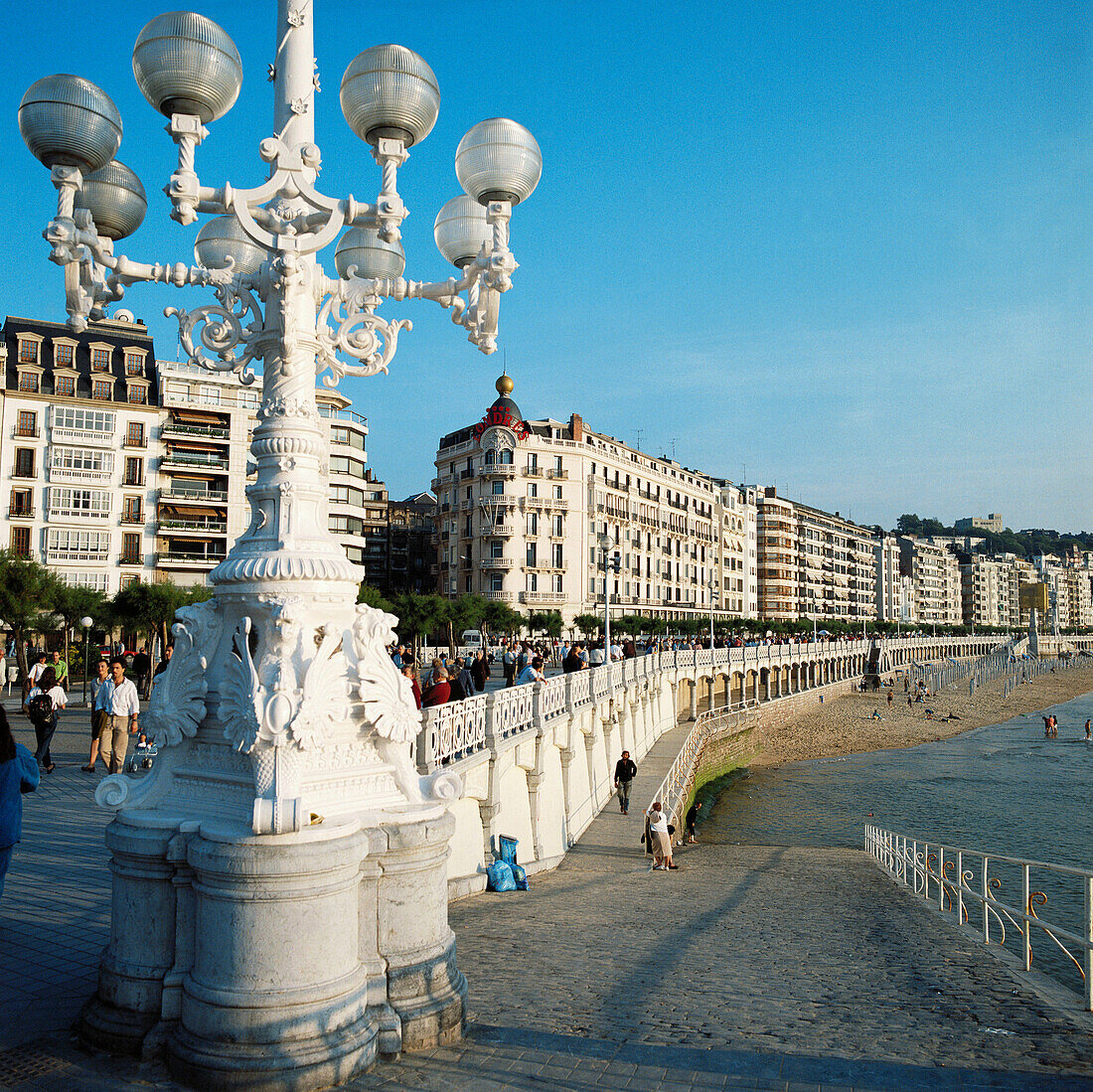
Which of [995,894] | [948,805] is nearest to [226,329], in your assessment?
[995,894]

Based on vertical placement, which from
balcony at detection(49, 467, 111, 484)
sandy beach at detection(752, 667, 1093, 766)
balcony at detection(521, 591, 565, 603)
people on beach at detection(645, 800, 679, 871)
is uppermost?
balcony at detection(49, 467, 111, 484)

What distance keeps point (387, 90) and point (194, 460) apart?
4843 cm

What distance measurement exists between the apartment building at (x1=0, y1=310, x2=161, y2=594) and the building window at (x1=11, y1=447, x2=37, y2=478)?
5cm

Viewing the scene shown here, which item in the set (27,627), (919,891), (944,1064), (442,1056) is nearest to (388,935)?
(442,1056)

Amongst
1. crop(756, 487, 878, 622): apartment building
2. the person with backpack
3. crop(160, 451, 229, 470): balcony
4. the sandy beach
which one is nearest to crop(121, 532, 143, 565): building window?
crop(160, 451, 229, 470): balcony

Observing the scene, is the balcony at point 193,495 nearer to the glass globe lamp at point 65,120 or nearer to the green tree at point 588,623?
the green tree at point 588,623

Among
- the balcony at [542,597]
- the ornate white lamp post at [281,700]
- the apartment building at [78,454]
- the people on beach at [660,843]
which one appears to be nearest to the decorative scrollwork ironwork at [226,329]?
the ornate white lamp post at [281,700]

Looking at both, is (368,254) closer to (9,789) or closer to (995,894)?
(9,789)

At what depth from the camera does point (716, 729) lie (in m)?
40.9

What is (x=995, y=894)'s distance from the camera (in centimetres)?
2003

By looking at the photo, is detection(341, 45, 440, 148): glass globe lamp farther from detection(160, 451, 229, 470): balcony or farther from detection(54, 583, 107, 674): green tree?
detection(160, 451, 229, 470): balcony

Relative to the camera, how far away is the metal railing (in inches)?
279

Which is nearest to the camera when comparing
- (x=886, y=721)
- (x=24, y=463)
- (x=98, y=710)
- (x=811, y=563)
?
(x=98, y=710)

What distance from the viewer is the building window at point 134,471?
48406 millimetres
